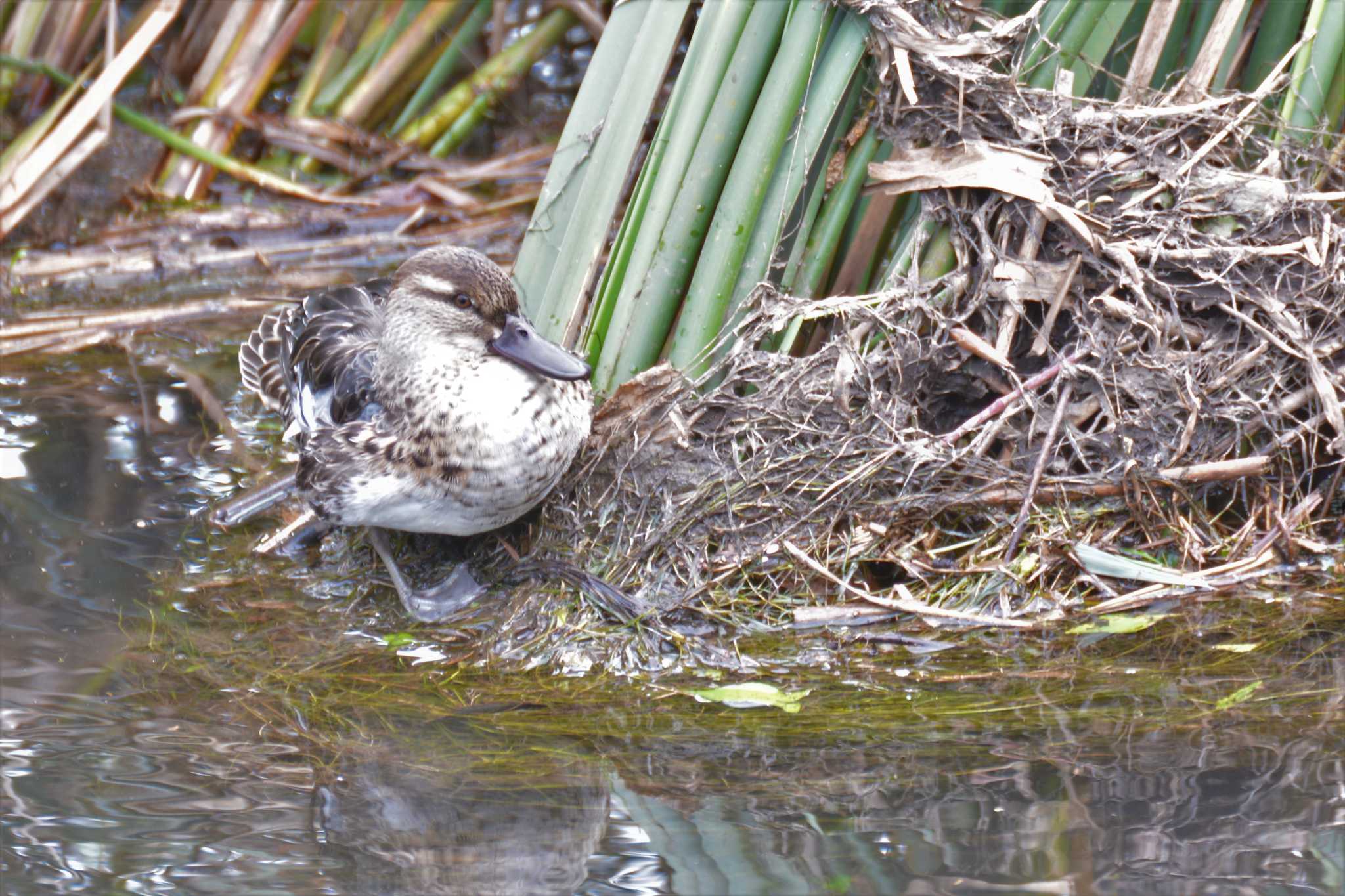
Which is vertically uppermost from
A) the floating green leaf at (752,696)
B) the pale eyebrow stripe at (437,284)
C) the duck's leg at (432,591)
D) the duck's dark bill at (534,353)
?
the pale eyebrow stripe at (437,284)

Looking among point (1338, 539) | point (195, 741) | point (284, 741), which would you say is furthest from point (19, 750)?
point (1338, 539)

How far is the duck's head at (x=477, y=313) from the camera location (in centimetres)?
345

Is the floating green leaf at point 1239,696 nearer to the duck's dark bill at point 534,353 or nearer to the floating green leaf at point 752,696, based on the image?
the floating green leaf at point 752,696

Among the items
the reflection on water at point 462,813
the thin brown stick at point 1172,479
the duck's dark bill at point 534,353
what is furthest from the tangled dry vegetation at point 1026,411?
the reflection on water at point 462,813

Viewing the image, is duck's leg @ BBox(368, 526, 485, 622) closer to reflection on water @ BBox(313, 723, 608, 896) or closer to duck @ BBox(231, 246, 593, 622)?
duck @ BBox(231, 246, 593, 622)

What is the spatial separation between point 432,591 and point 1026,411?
64.7 inches

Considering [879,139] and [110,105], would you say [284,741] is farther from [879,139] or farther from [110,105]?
[110,105]

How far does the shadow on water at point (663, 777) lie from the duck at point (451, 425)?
0.38m

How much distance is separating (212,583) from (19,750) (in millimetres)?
864

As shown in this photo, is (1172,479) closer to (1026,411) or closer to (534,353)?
(1026,411)

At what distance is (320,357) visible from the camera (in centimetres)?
403

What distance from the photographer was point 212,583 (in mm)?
3752

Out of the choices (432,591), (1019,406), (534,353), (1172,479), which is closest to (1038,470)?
(1019,406)

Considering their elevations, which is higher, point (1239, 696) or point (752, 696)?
point (1239, 696)
